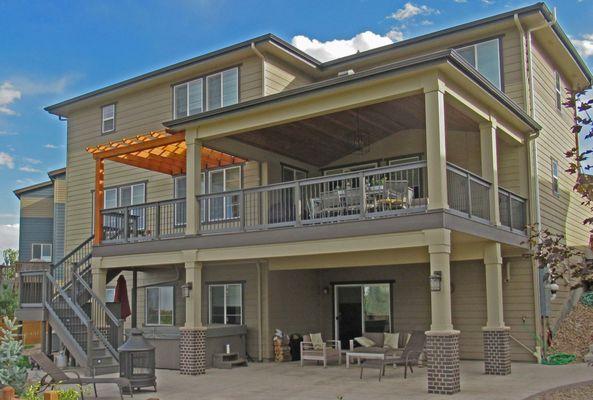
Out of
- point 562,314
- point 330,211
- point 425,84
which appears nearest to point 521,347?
point 562,314

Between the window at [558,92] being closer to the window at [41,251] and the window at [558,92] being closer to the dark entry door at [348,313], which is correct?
the dark entry door at [348,313]

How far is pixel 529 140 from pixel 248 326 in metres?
9.06

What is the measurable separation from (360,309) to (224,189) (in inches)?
210

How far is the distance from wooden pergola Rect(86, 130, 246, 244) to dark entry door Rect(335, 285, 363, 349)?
4.97 meters

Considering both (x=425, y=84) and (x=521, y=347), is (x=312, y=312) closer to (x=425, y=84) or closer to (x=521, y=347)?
(x=521, y=347)

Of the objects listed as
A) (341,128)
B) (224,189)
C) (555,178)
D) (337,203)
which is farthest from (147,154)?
(555,178)

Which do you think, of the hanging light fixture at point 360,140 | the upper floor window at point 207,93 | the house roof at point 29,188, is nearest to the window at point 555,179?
the hanging light fixture at point 360,140

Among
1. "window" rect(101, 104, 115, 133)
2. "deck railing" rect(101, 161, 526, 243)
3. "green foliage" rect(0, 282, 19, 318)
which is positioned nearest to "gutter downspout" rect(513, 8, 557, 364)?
"deck railing" rect(101, 161, 526, 243)

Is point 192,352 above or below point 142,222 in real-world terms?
below

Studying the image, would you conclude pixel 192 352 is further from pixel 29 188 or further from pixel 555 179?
pixel 29 188

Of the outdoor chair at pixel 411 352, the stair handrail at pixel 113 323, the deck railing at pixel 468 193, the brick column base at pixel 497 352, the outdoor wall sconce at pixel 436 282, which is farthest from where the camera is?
the stair handrail at pixel 113 323

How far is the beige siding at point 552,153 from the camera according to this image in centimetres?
1870

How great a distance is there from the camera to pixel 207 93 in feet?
69.1

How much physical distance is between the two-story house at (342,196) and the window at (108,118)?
0.07 meters
